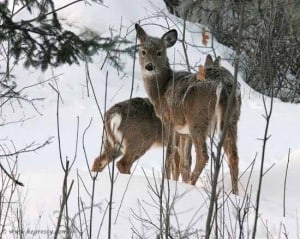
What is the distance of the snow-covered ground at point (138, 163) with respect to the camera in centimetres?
634

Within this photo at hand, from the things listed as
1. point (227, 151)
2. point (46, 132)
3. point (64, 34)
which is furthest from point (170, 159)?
point (46, 132)

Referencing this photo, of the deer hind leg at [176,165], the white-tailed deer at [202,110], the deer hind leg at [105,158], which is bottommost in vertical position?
the deer hind leg at [176,165]

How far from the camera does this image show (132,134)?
933 centimetres

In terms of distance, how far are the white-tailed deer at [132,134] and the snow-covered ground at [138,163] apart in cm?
35

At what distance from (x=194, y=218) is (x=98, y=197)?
92 cm

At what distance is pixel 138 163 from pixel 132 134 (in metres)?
1.69

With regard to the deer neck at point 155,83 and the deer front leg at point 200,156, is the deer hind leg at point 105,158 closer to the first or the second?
the deer neck at point 155,83

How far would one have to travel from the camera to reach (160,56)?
953cm

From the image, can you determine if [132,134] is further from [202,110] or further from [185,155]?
[202,110]

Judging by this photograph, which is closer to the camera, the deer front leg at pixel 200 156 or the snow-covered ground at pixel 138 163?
the snow-covered ground at pixel 138 163

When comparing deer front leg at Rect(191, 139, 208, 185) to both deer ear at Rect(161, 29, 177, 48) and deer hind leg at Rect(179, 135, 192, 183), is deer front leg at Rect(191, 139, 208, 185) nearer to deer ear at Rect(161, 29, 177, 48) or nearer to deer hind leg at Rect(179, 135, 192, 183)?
deer hind leg at Rect(179, 135, 192, 183)

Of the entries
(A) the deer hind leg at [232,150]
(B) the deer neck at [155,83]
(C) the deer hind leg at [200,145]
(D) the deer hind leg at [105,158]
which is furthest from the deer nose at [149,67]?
(A) the deer hind leg at [232,150]

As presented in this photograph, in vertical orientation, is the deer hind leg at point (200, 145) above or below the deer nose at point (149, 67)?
below

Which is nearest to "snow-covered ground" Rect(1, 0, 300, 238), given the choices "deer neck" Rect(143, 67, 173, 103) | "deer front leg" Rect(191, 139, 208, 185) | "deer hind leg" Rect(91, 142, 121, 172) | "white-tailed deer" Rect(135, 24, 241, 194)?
"deer front leg" Rect(191, 139, 208, 185)
